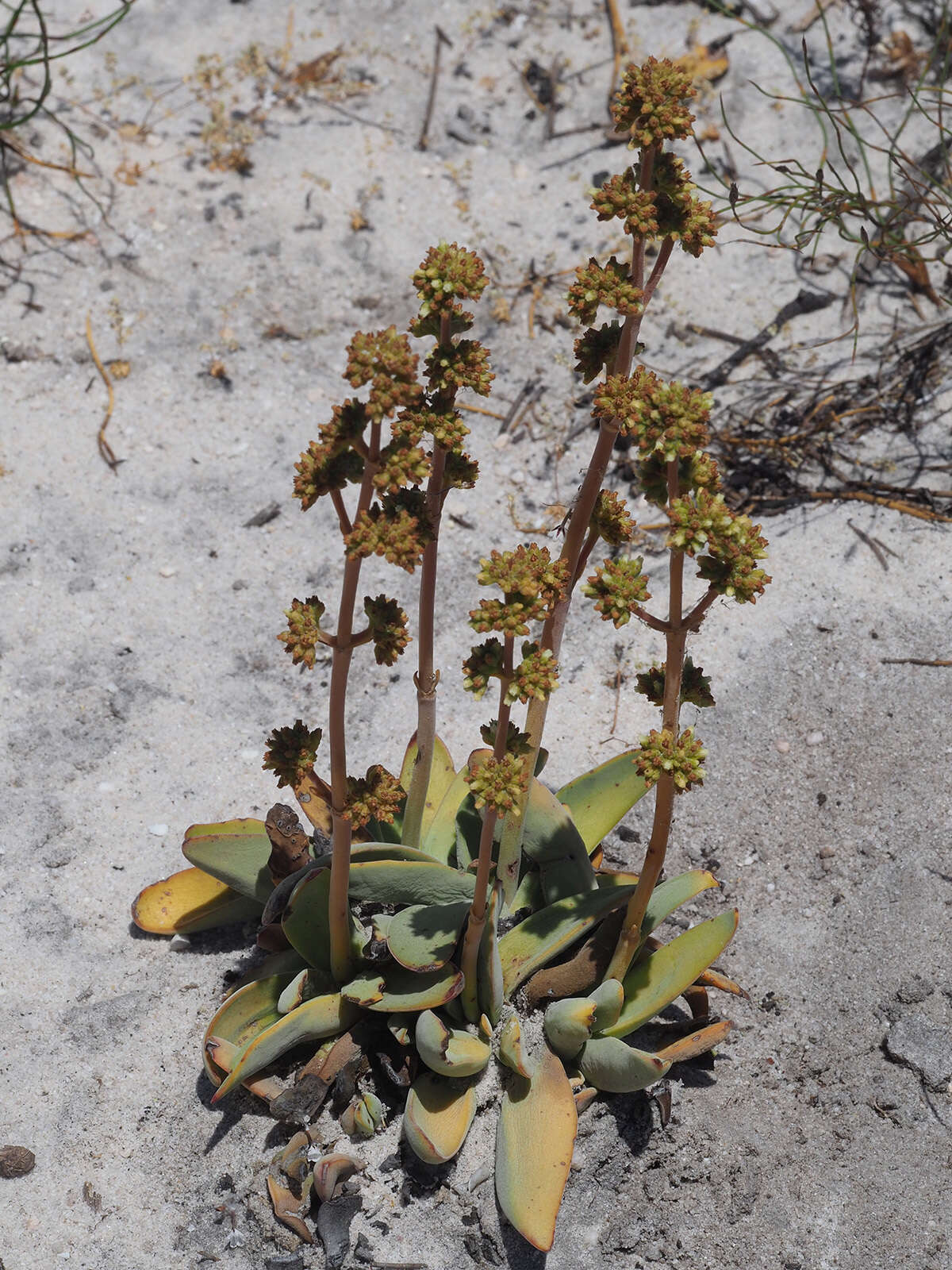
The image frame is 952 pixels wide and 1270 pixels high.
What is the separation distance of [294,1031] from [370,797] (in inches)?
28.3

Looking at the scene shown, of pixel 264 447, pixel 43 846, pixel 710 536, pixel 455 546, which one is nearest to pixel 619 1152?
pixel 710 536

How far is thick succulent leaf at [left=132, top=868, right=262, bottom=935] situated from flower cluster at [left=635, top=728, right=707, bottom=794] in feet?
A: 5.29

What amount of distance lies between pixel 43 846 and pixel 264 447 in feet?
6.86

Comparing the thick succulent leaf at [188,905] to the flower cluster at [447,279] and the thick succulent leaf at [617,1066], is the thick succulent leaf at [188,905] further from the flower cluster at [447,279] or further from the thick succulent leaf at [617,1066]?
the flower cluster at [447,279]

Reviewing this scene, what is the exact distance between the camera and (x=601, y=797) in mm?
3609

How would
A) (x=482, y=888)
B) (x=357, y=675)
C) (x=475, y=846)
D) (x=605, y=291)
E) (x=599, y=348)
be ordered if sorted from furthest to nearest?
(x=357, y=675)
(x=475, y=846)
(x=482, y=888)
(x=599, y=348)
(x=605, y=291)

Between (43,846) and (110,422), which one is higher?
(110,422)

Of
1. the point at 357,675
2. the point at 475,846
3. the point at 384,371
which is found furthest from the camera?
the point at 357,675

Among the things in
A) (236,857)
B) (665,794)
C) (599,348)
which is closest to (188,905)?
(236,857)

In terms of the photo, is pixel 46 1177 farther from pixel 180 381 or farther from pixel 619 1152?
pixel 180 381

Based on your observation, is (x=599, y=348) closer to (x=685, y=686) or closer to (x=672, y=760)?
(x=685, y=686)

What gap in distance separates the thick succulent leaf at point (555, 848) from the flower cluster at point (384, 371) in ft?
4.49

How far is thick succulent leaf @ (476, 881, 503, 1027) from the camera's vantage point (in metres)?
3.13

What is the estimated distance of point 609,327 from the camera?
112 inches
